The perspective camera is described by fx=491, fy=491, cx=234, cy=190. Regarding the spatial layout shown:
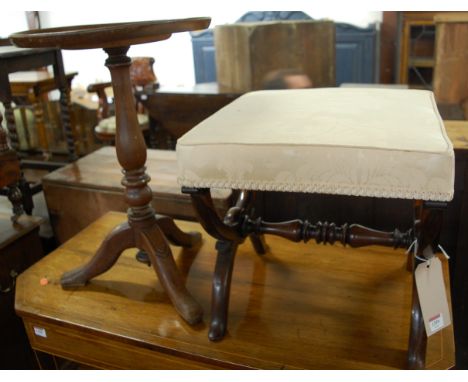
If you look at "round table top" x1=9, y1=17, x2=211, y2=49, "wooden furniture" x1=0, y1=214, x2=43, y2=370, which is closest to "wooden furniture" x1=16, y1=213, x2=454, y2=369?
"wooden furniture" x1=0, y1=214, x2=43, y2=370

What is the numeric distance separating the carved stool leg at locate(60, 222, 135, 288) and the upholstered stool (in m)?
0.23

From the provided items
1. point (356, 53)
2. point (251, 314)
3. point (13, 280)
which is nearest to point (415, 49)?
point (356, 53)

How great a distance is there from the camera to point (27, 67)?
168 centimetres

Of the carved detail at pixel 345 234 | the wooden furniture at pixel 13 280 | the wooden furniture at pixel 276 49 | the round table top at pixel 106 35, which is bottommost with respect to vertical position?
the wooden furniture at pixel 13 280

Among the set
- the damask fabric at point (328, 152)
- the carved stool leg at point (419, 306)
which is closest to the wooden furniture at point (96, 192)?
the damask fabric at point (328, 152)

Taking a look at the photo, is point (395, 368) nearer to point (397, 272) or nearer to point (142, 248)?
point (397, 272)

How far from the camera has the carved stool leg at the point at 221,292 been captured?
93 centimetres

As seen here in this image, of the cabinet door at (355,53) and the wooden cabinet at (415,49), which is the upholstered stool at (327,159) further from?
the cabinet door at (355,53)

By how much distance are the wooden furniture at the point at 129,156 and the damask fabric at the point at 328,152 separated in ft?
0.58

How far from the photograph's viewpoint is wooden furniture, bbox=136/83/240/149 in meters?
2.39

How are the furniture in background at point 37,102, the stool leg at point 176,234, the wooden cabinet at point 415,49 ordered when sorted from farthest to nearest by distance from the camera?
the wooden cabinet at point 415,49 < the furniture in background at point 37,102 < the stool leg at point 176,234

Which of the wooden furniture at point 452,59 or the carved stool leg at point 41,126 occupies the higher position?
the wooden furniture at point 452,59

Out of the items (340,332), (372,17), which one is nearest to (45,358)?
(340,332)

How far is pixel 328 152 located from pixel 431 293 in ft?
1.02
